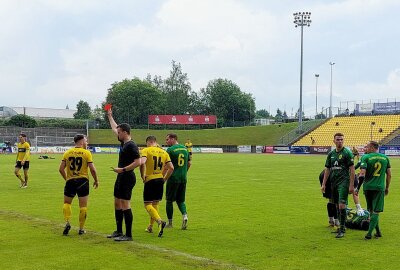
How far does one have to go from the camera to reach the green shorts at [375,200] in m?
10.3

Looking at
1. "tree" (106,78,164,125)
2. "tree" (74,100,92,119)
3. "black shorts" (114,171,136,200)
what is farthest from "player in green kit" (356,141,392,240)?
"tree" (74,100,92,119)

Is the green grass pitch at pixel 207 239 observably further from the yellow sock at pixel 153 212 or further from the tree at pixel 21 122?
the tree at pixel 21 122

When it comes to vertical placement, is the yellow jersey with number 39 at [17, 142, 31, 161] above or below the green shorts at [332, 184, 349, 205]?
above

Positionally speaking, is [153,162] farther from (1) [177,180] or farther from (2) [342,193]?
(2) [342,193]

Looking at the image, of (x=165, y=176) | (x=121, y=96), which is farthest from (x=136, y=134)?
(x=165, y=176)

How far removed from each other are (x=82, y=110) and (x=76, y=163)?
13651 cm

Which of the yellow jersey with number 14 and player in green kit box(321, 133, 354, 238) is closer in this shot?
player in green kit box(321, 133, 354, 238)

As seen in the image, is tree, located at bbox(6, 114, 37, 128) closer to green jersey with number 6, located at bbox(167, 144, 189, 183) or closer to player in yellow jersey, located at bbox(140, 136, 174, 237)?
green jersey with number 6, located at bbox(167, 144, 189, 183)

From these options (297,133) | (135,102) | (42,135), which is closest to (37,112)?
(135,102)

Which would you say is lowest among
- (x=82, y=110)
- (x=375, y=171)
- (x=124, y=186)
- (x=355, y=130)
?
(x=124, y=186)

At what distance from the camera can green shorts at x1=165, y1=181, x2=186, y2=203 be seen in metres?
11.6

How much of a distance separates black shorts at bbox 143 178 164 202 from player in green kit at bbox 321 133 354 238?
385 centimetres

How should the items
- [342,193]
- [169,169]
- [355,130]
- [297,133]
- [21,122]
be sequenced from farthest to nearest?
1. [21,122]
2. [297,133]
3. [355,130]
4. [169,169]
5. [342,193]

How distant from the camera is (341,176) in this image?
10680 millimetres
